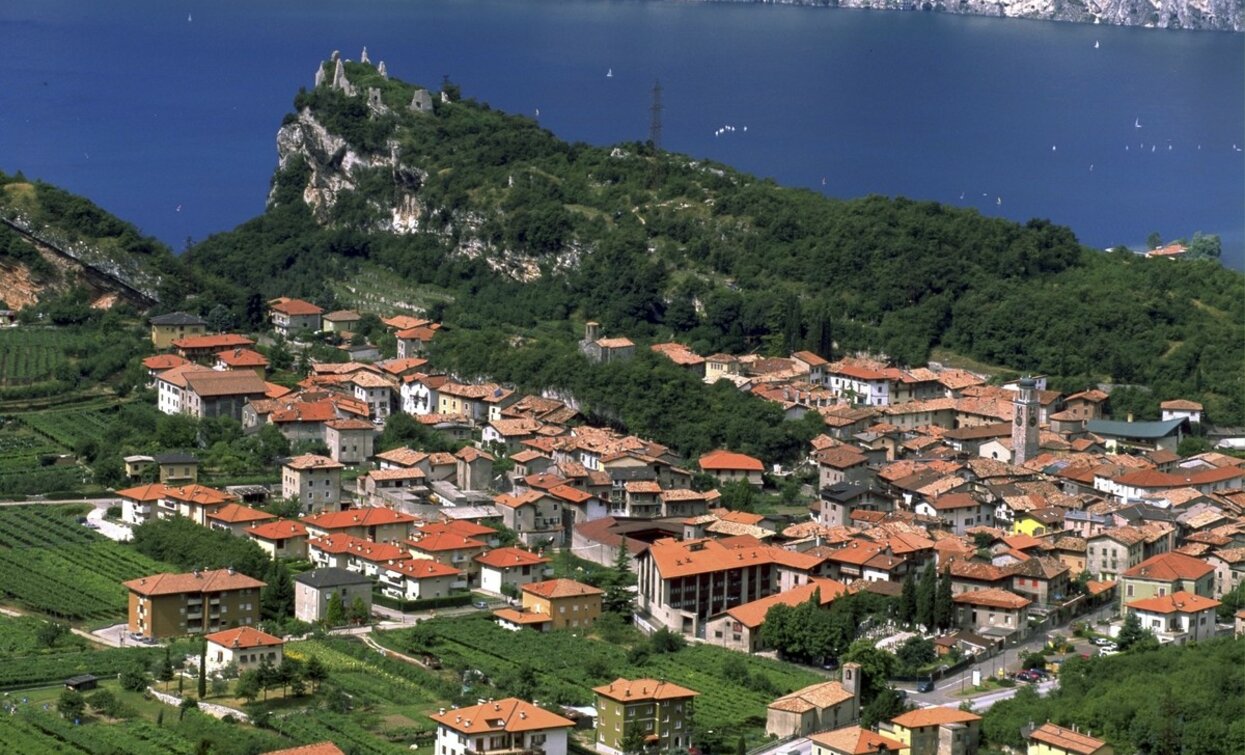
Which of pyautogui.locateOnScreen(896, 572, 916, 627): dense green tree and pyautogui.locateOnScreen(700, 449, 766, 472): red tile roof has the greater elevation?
pyautogui.locateOnScreen(700, 449, 766, 472): red tile roof

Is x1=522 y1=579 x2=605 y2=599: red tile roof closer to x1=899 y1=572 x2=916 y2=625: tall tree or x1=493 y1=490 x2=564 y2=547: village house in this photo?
x1=493 y1=490 x2=564 y2=547: village house

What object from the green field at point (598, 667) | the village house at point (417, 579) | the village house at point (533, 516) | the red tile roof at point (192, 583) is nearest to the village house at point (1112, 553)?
the green field at point (598, 667)

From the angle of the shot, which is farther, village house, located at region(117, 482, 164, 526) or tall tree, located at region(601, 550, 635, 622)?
village house, located at region(117, 482, 164, 526)

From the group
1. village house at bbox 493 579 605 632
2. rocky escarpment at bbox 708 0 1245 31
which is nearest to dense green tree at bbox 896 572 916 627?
village house at bbox 493 579 605 632

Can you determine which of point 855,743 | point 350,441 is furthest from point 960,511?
point 855,743

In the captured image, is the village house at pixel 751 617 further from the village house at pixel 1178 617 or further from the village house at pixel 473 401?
the village house at pixel 473 401

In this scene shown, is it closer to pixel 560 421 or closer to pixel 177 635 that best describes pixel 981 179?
pixel 560 421
